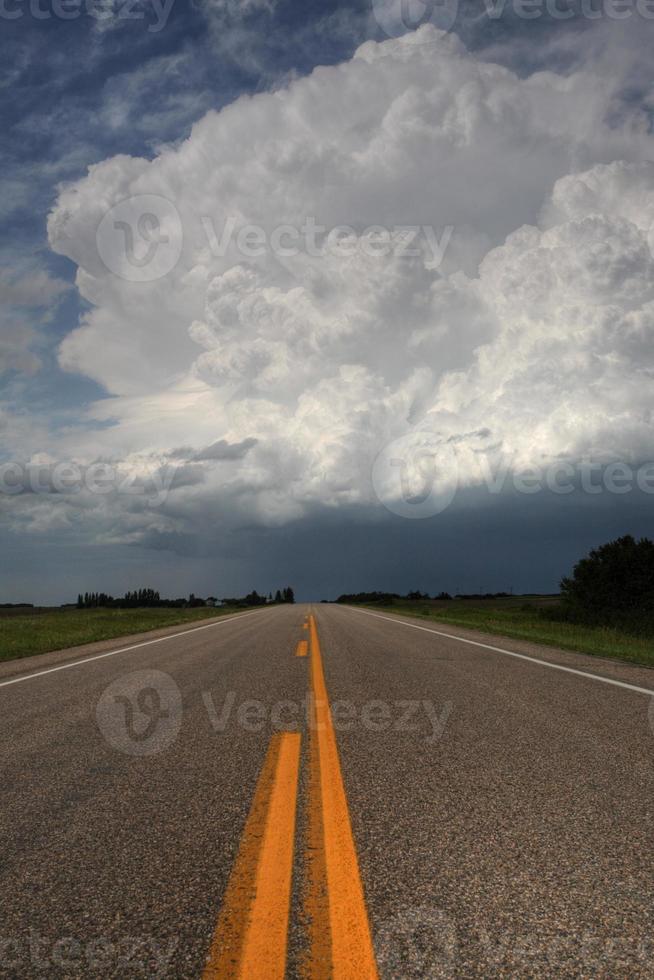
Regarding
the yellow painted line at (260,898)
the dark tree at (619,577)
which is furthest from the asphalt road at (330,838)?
the dark tree at (619,577)

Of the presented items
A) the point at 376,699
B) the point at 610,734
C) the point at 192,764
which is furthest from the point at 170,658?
the point at 610,734

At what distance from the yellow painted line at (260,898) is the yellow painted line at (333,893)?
0.10 metres

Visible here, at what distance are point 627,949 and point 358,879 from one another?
968mm

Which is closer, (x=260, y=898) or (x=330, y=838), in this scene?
(x=260, y=898)

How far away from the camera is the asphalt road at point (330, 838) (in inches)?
79.6

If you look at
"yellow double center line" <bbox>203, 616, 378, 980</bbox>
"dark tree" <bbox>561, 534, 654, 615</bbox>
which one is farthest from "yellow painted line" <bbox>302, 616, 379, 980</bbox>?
"dark tree" <bbox>561, 534, 654, 615</bbox>

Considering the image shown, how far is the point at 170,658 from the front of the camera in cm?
1095

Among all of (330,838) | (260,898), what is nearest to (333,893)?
(260,898)

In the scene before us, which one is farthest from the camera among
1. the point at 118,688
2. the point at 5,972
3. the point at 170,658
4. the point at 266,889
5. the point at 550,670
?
the point at 170,658

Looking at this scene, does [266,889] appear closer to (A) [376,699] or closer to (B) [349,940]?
(B) [349,940]

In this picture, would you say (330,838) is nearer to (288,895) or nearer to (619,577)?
(288,895)

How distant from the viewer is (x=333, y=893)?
234cm

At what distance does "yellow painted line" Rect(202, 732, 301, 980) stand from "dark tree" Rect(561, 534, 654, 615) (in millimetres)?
56166

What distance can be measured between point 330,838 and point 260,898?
24.2 inches
